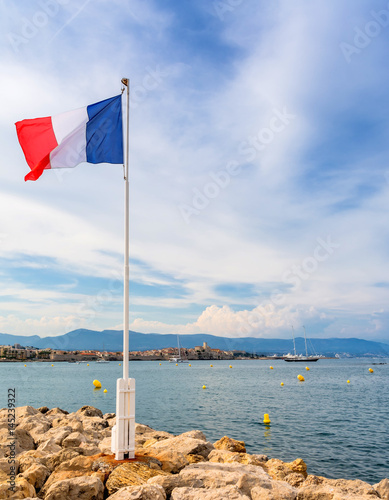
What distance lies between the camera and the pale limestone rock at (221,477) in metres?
8.57

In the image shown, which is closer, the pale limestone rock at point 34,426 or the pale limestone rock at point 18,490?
the pale limestone rock at point 18,490

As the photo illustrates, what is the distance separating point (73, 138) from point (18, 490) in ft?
26.4

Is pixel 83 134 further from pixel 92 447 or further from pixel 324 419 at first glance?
pixel 324 419

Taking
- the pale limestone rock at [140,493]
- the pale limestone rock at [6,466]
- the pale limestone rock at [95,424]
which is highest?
the pale limestone rock at [140,493]

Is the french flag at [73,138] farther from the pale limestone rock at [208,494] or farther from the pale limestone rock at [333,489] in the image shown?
the pale limestone rock at [333,489]

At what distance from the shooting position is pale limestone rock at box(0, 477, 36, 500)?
776 centimetres

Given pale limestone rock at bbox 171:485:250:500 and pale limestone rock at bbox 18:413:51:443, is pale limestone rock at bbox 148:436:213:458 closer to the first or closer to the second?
pale limestone rock at bbox 171:485:250:500

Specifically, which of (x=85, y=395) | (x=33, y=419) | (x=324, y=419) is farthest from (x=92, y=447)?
(x=85, y=395)

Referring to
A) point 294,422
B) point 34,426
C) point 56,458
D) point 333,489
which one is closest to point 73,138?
point 56,458

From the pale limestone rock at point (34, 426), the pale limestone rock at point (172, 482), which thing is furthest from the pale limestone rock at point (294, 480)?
the pale limestone rock at point (34, 426)

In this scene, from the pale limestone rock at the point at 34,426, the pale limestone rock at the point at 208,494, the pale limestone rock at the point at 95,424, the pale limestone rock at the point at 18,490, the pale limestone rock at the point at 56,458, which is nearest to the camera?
the pale limestone rock at the point at 208,494

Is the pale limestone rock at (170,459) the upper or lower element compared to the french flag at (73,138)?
lower

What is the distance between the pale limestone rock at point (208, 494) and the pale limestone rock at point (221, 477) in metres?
0.62

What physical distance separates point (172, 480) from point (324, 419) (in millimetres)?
Result: 22839
